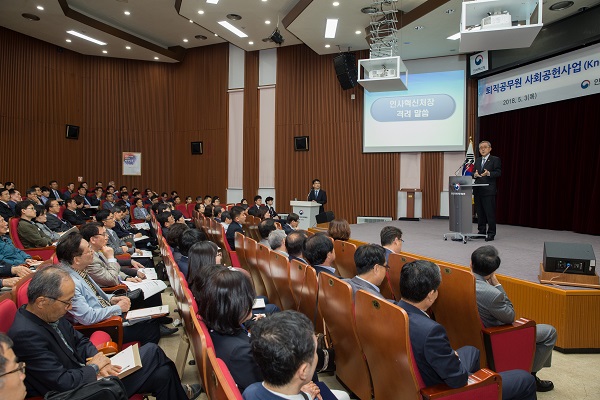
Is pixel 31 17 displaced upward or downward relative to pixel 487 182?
upward

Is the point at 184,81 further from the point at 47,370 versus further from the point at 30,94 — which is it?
the point at 47,370

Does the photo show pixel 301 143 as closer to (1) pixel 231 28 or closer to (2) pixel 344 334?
(1) pixel 231 28

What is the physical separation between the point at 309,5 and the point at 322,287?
7.02 metres

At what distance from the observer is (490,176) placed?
5.35m

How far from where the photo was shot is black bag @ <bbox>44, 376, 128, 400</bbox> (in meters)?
1.49

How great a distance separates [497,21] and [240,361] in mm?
4879

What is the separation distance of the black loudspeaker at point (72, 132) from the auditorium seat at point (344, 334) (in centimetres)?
1254

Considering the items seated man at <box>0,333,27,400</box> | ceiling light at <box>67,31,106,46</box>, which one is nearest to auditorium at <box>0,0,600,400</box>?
seated man at <box>0,333,27,400</box>

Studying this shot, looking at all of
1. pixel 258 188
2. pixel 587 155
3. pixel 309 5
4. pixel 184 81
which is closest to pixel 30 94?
pixel 184 81

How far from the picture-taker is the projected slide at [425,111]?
9625 millimetres

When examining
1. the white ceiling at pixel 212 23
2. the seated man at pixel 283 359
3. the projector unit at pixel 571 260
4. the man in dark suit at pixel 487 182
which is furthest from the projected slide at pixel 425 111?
the seated man at pixel 283 359

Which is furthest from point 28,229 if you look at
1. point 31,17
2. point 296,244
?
point 31,17

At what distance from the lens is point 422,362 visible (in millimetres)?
1772

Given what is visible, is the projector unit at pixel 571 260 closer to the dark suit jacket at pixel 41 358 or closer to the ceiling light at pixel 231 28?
the dark suit jacket at pixel 41 358
